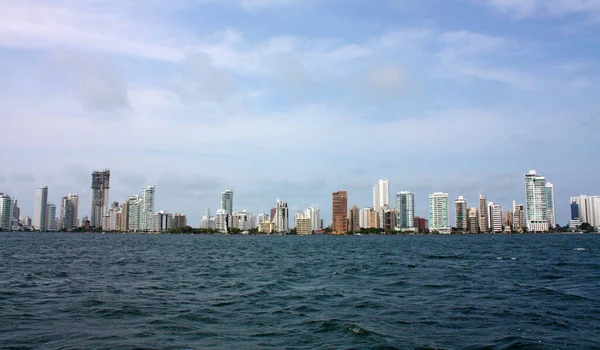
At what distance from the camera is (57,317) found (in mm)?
19891

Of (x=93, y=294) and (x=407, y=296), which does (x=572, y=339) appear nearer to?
(x=407, y=296)

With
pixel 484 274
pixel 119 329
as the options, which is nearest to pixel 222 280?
pixel 119 329

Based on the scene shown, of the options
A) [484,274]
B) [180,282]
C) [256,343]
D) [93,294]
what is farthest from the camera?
[484,274]

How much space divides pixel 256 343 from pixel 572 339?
11.0 meters

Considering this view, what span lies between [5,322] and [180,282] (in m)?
14.3

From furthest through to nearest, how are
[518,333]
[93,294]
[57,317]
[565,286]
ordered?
[565,286], [93,294], [57,317], [518,333]

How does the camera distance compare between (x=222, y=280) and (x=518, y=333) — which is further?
(x=222, y=280)

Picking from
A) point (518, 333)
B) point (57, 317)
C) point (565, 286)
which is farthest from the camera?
point (565, 286)

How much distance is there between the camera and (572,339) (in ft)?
55.6

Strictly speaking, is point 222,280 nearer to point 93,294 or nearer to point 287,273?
point 287,273

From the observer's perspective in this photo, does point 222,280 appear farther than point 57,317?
Yes

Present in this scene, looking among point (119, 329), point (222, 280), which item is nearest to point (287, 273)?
point (222, 280)

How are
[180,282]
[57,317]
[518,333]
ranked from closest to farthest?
[518,333], [57,317], [180,282]

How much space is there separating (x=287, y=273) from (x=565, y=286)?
20100 mm
